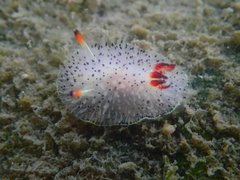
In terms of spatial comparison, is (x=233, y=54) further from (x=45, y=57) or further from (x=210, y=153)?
(x=45, y=57)

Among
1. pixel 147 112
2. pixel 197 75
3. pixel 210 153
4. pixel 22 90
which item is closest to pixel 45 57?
pixel 22 90

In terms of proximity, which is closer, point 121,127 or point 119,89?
point 119,89

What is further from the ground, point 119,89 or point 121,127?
point 119,89

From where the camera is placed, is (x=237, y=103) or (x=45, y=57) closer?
(x=237, y=103)

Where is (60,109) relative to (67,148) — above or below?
above
